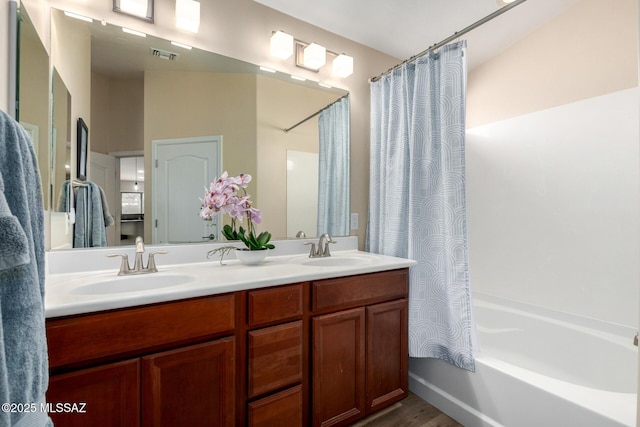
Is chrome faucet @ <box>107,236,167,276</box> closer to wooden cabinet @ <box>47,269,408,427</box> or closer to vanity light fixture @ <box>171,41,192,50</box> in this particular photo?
wooden cabinet @ <box>47,269,408,427</box>

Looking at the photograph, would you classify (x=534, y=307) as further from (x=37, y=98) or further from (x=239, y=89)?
(x=37, y=98)

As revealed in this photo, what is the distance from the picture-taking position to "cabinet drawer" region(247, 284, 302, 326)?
1.29 meters

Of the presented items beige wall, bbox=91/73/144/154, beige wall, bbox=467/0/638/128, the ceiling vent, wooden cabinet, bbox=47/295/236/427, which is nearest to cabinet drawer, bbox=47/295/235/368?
wooden cabinet, bbox=47/295/236/427

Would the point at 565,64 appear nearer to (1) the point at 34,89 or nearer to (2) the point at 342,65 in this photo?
(2) the point at 342,65

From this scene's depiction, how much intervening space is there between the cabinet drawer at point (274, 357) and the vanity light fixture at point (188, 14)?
1.62m

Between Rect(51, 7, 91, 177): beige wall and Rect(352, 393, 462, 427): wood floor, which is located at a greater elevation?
Rect(51, 7, 91, 177): beige wall

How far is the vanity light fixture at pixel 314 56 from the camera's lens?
80.9 inches

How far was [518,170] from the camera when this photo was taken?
2412mm

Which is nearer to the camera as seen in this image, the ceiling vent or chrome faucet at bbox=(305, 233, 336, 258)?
the ceiling vent

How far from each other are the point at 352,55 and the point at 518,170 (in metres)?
1.59

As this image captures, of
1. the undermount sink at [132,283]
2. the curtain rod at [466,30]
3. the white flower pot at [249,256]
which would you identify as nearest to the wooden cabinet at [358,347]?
the white flower pot at [249,256]

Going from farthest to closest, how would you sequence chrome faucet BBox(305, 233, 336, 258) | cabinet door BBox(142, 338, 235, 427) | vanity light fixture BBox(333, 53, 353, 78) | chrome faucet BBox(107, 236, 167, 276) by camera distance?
1. vanity light fixture BBox(333, 53, 353, 78)
2. chrome faucet BBox(305, 233, 336, 258)
3. chrome faucet BBox(107, 236, 167, 276)
4. cabinet door BBox(142, 338, 235, 427)

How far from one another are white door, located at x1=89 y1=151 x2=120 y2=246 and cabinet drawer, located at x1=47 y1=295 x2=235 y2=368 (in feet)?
2.23

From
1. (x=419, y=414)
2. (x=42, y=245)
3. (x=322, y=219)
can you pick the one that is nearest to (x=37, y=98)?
(x=42, y=245)
